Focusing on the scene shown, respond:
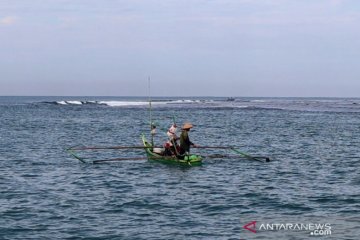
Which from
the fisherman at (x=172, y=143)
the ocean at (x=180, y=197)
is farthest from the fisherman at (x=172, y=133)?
the ocean at (x=180, y=197)

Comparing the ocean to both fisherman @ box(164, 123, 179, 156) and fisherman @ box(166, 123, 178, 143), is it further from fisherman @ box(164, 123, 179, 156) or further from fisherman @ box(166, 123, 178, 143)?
fisherman @ box(166, 123, 178, 143)

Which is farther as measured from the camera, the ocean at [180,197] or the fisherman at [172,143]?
the fisherman at [172,143]

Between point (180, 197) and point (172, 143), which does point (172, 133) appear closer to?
point (172, 143)

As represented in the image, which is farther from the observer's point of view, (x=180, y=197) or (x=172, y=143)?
(x=172, y=143)

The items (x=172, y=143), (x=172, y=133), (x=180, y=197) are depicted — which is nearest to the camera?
(x=180, y=197)

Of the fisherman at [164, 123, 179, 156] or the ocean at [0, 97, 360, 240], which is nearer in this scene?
the ocean at [0, 97, 360, 240]

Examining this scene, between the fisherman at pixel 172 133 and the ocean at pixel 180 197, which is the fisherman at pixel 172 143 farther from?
the ocean at pixel 180 197

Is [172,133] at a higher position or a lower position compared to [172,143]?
higher

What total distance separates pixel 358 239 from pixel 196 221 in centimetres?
484

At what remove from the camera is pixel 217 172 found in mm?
27172

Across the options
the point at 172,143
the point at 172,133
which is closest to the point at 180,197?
the point at 172,133

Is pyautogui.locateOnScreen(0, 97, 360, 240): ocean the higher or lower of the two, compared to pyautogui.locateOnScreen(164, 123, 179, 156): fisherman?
lower

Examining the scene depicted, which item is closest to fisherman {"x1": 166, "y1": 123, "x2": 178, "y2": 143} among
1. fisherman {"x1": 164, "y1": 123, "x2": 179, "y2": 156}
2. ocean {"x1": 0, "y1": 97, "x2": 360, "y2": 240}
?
fisherman {"x1": 164, "y1": 123, "x2": 179, "y2": 156}

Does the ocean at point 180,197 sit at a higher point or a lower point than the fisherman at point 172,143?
lower
